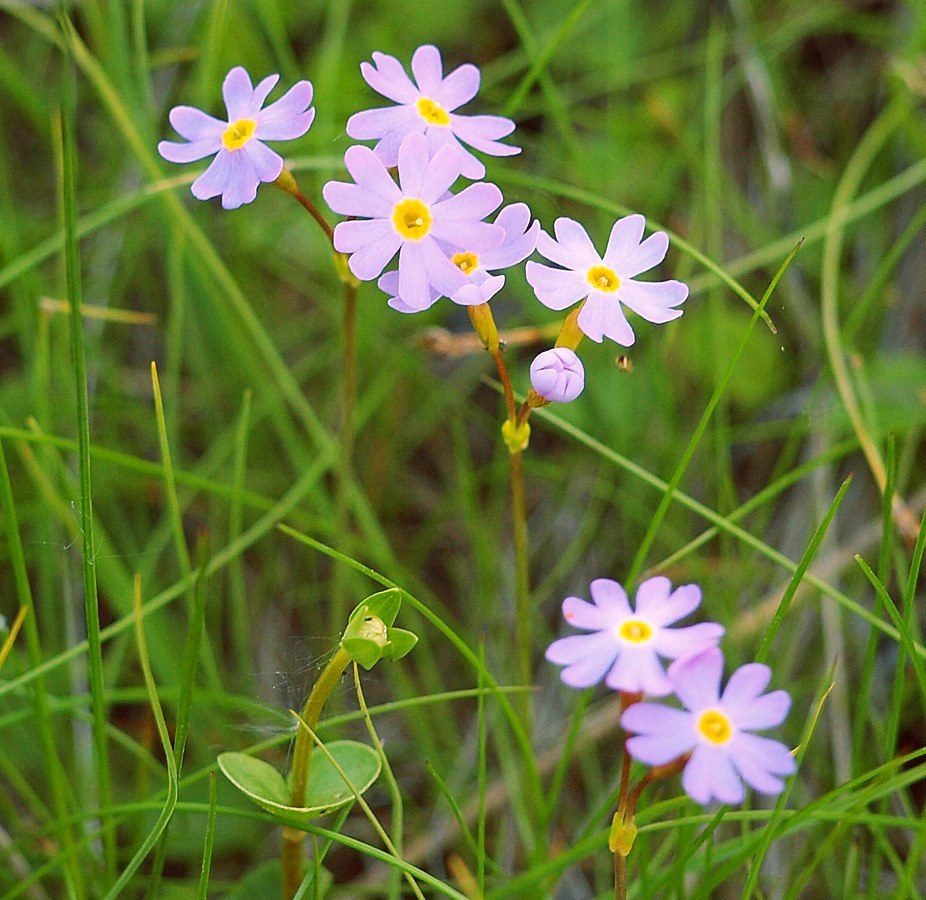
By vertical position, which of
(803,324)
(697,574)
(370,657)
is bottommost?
(370,657)

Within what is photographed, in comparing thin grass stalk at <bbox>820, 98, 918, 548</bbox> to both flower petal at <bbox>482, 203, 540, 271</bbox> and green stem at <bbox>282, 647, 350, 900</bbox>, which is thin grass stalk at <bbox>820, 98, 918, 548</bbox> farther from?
green stem at <bbox>282, 647, 350, 900</bbox>

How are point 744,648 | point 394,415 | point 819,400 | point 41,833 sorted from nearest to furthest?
1. point 41,833
2. point 744,648
3. point 819,400
4. point 394,415

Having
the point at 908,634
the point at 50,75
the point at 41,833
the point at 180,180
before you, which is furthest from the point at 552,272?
the point at 50,75

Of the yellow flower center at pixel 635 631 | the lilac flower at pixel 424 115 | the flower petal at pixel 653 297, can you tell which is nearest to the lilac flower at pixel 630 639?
the yellow flower center at pixel 635 631

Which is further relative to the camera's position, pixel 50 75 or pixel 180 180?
pixel 50 75

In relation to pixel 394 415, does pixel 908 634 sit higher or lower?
lower

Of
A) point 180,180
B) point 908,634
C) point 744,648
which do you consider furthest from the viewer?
point 744,648

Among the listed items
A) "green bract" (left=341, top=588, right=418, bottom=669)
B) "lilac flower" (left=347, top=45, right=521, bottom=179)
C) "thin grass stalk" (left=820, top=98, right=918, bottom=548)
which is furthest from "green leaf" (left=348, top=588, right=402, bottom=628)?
"thin grass stalk" (left=820, top=98, right=918, bottom=548)

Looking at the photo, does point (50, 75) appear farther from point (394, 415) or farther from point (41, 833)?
point (41, 833)
